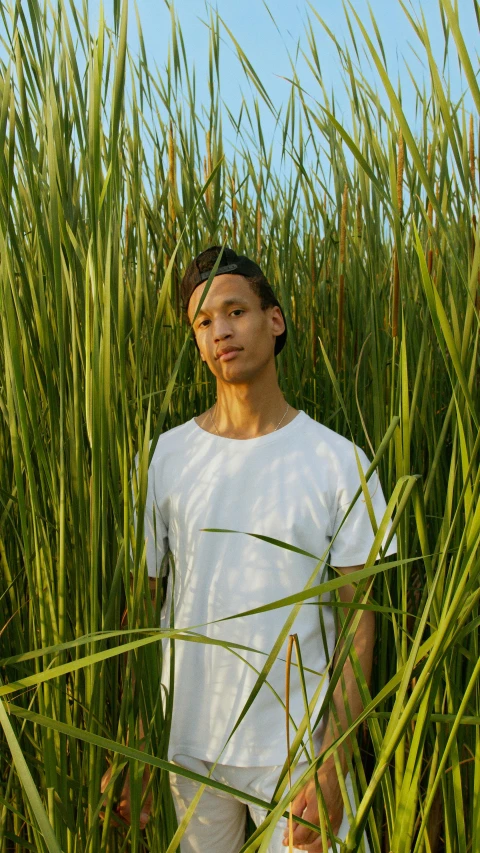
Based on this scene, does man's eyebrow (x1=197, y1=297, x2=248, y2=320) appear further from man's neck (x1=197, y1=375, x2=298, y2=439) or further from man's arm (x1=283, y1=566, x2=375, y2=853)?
man's arm (x1=283, y1=566, x2=375, y2=853)

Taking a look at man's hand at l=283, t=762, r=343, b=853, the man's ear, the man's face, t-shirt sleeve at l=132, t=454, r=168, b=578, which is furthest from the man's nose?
man's hand at l=283, t=762, r=343, b=853

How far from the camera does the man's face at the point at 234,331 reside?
120 cm

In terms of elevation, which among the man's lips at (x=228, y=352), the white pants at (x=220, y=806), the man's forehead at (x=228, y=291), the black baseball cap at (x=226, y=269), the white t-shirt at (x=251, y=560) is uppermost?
A: the black baseball cap at (x=226, y=269)

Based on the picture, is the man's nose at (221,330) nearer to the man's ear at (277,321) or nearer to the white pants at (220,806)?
the man's ear at (277,321)

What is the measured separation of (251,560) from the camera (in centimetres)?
120

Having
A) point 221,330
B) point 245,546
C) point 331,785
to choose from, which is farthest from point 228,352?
point 331,785

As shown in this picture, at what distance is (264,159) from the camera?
5.89 ft

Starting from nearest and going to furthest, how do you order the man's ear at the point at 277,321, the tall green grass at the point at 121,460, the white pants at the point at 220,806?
the tall green grass at the point at 121,460 < the white pants at the point at 220,806 < the man's ear at the point at 277,321

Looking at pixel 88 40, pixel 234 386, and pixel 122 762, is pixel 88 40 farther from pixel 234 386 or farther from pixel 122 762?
pixel 122 762

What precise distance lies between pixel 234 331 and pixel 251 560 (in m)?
0.38

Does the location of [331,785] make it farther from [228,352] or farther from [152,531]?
[228,352]

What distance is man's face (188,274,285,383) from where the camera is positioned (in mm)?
1202

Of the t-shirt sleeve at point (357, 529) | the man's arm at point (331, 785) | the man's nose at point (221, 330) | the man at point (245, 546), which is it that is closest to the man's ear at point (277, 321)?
the man at point (245, 546)

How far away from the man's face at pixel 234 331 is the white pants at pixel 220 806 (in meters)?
0.63
